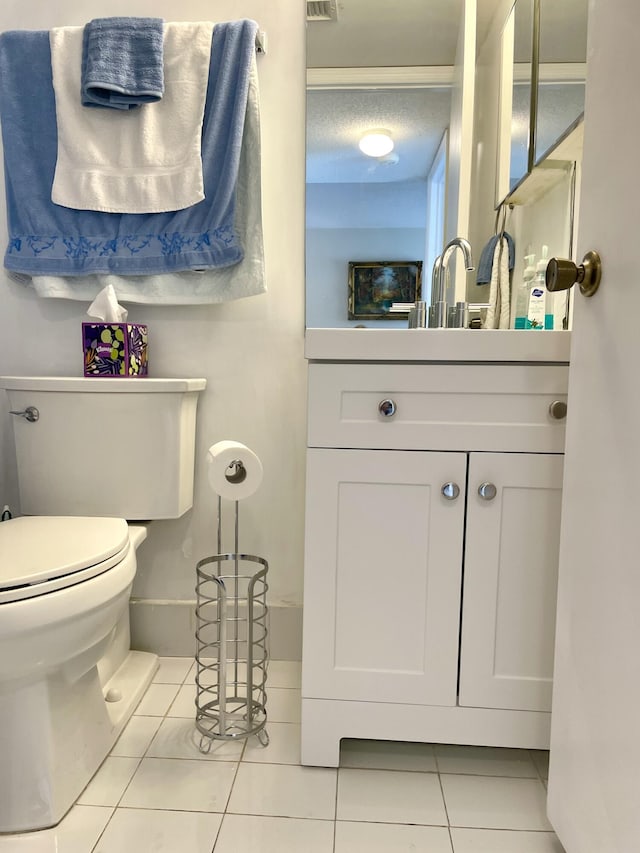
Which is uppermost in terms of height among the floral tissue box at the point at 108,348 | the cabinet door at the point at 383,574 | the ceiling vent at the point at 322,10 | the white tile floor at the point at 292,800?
the ceiling vent at the point at 322,10

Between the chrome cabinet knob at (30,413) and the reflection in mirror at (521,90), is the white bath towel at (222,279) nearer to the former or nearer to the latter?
the chrome cabinet knob at (30,413)

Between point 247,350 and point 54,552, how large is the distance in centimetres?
71

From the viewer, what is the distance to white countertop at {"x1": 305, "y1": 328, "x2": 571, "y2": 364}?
1.01 m

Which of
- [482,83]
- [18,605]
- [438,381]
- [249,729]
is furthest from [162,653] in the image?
[482,83]

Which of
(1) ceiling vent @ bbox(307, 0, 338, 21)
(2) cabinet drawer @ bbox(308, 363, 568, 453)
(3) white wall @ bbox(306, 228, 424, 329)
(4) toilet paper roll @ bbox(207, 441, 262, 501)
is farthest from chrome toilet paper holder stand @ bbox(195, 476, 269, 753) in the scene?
(1) ceiling vent @ bbox(307, 0, 338, 21)

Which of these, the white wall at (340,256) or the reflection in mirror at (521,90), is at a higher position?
the reflection in mirror at (521,90)

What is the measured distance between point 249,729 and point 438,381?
32.6 inches

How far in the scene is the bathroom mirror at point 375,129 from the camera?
1425mm

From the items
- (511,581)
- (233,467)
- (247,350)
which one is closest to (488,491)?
(511,581)

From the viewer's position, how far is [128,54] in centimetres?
134

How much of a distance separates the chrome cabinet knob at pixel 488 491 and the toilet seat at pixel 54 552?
0.68 m

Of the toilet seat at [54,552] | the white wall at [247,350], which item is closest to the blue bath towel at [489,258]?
the white wall at [247,350]

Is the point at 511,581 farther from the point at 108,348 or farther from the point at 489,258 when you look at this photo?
the point at 108,348

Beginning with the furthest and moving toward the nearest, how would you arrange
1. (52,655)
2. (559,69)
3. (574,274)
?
(559,69)
(52,655)
(574,274)
